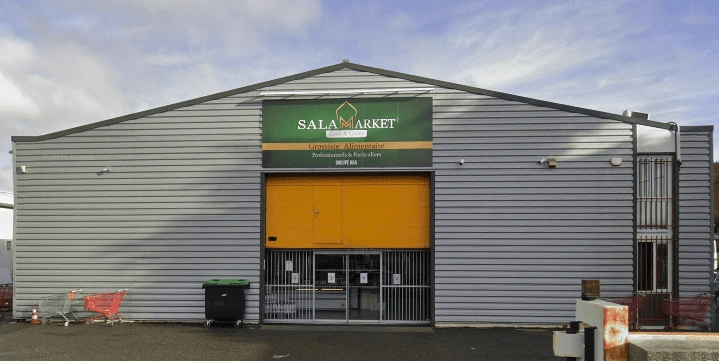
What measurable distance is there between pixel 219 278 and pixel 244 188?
7.11ft

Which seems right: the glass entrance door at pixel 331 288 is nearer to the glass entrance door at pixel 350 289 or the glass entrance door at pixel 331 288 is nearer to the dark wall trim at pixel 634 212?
the glass entrance door at pixel 350 289

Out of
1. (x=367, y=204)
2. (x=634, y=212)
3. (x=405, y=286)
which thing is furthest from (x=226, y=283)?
(x=634, y=212)

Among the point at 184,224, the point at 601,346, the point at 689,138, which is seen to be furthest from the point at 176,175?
the point at 689,138

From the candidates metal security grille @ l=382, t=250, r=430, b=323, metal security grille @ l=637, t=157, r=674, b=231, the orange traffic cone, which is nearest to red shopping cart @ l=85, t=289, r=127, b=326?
the orange traffic cone

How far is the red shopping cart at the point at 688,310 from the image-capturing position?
11148mm

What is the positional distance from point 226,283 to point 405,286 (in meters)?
4.09

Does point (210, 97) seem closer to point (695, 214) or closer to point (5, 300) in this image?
point (5, 300)

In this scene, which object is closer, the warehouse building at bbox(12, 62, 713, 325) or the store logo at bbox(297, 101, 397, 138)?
the warehouse building at bbox(12, 62, 713, 325)

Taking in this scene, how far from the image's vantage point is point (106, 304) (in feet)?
39.5

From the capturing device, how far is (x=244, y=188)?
40.3ft

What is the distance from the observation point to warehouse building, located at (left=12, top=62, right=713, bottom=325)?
11.8 metres

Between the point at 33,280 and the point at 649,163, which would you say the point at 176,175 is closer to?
the point at 33,280

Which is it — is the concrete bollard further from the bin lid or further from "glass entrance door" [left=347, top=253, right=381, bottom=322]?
the bin lid

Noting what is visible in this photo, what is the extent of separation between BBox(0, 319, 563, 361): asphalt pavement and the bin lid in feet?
3.09
